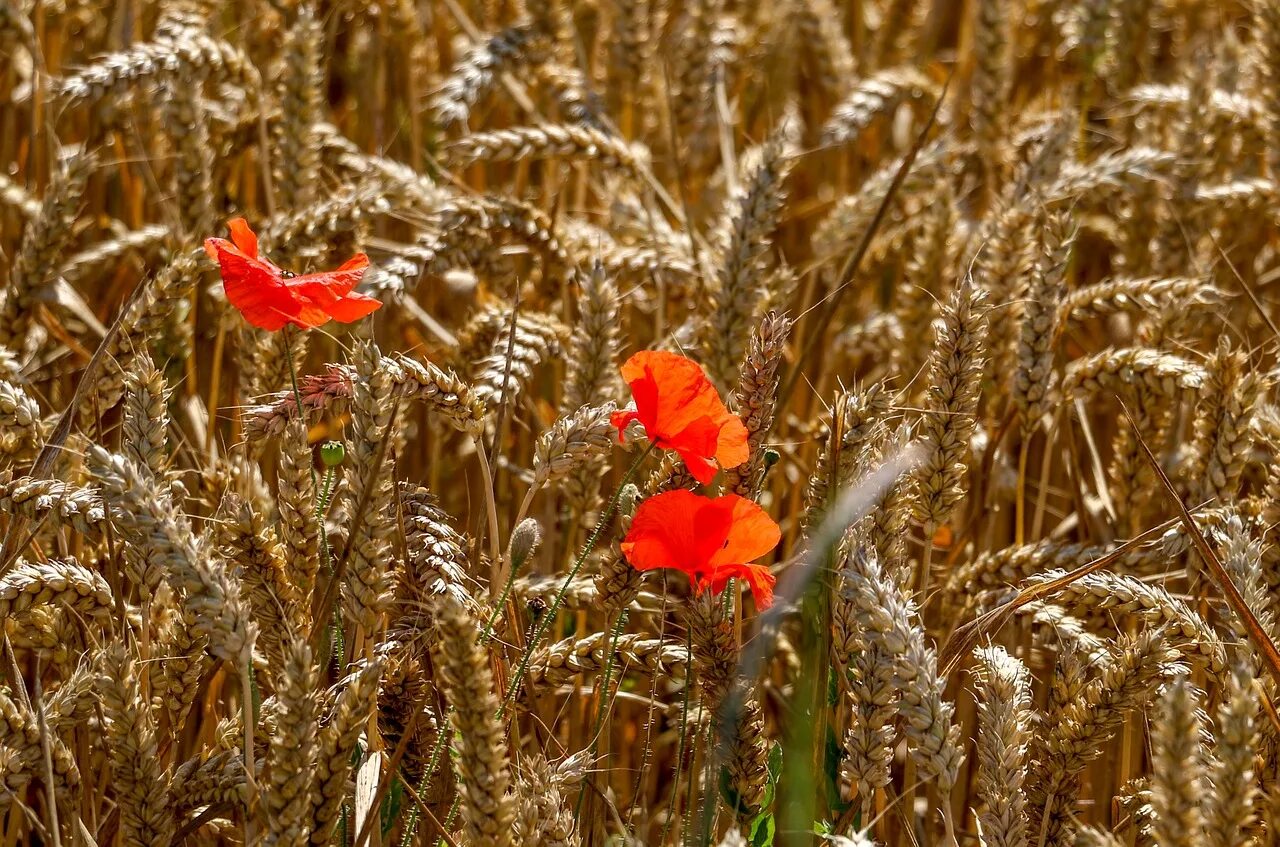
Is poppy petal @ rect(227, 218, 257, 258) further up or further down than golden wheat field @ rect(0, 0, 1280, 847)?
further up

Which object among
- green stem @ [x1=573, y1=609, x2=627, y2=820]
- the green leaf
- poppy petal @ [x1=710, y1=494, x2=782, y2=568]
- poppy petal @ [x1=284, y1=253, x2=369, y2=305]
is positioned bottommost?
the green leaf

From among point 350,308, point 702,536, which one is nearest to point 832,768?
point 702,536

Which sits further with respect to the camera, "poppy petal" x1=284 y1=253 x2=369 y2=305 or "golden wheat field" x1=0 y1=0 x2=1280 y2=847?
"poppy petal" x1=284 y1=253 x2=369 y2=305

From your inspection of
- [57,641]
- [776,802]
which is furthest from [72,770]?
[776,802]

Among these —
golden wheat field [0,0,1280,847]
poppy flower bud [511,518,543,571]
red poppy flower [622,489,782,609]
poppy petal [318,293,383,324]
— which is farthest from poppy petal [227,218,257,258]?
red poppy flower [622,489,782,609]

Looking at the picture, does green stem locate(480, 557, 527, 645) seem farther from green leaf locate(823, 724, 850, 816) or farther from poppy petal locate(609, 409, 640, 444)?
green leaf locate(823, 724, 850, 816)

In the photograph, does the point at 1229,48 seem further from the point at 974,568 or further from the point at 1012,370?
the point at 974,568

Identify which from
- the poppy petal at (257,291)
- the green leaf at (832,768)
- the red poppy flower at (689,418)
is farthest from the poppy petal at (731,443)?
the poppy petal at (257,291)

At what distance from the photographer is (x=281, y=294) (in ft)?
4.39

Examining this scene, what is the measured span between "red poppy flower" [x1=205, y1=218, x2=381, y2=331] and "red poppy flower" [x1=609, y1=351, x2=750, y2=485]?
297 millimetres

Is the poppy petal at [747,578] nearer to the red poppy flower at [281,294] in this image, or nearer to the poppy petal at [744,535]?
the poppy petal at [744,535]

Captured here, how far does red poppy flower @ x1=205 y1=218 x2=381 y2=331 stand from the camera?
1328mm

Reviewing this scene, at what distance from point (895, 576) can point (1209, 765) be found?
1.09ft

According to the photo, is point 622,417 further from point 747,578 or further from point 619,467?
point 619,467
